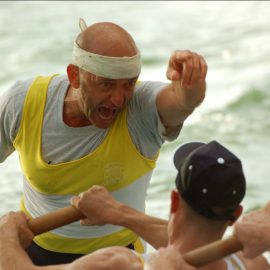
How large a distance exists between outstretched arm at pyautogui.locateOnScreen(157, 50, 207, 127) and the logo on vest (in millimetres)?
281

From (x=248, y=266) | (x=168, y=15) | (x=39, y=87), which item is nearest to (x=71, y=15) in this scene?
(x=168, y=15)

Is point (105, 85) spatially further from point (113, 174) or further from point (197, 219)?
point (197, 219)

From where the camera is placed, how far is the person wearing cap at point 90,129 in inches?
167

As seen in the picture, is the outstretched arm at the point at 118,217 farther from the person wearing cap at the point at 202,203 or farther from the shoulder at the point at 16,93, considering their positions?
the shoulder at the point at 16,93

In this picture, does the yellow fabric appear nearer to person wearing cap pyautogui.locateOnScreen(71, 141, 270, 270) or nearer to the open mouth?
the open mouth

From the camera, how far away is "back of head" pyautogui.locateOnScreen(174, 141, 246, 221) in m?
3.24

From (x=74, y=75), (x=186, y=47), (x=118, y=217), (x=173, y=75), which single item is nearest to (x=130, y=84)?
(x=74, y=75)

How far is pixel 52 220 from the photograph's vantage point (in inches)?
150

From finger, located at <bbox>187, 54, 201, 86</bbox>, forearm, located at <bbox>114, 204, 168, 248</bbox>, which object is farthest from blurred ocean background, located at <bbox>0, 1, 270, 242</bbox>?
forearm, located at <bbox>114, 204, 168, 248</bbox>

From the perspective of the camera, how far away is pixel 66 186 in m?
4.50

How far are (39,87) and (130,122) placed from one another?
0.41 metres

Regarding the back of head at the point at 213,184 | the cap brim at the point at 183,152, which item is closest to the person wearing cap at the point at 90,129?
the cap brim at the point at 183,152

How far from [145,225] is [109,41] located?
0.82 meters

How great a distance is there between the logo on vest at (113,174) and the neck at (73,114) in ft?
0.65
